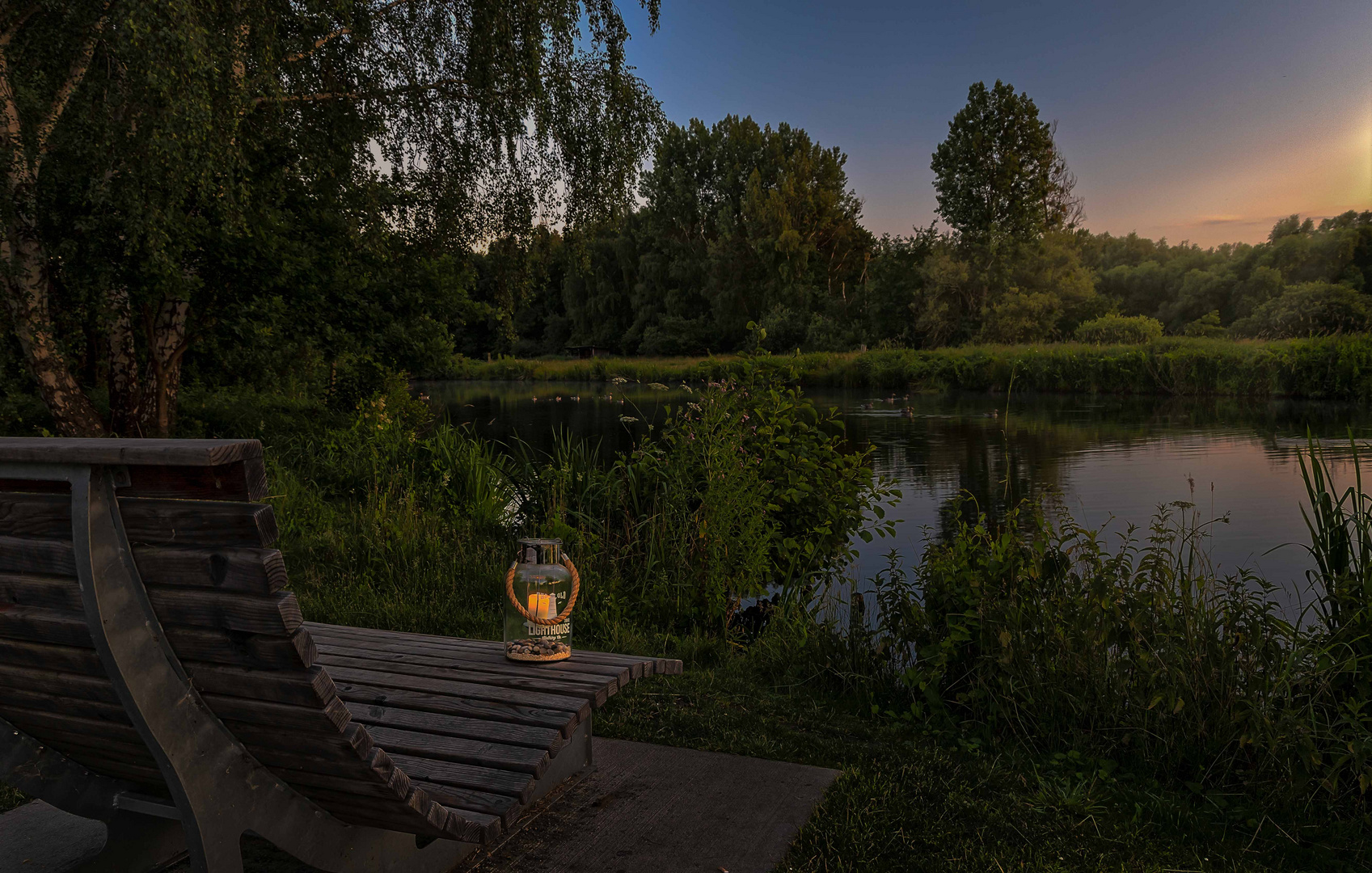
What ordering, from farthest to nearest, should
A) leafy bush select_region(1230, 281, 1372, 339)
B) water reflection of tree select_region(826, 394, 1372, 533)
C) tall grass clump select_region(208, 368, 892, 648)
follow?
leafy bush select_region(1230, 281, 1372, 339) → water reflection of tree select_region(826, 394, 1372, 533) → tall grass clump select_region(208, 368, 892, 648)

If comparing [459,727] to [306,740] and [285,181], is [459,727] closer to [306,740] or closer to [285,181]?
[306,740]

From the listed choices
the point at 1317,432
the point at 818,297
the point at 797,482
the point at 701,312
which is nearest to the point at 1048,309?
the point at 818,297

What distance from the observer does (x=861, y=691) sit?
3.68 metres

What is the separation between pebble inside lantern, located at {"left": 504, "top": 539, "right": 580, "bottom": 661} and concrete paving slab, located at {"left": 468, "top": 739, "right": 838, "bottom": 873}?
1.49 feet

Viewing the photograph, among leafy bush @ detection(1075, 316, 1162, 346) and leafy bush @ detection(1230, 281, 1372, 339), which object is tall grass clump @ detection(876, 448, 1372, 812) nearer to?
leafy bush @ detection(1230, 281, 1372, 339)

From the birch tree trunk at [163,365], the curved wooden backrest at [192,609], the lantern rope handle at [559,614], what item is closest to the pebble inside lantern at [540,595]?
the lantern rope handle at [559,614]

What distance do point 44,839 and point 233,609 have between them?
1.74 metres

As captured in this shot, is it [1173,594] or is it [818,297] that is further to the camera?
[818,297]

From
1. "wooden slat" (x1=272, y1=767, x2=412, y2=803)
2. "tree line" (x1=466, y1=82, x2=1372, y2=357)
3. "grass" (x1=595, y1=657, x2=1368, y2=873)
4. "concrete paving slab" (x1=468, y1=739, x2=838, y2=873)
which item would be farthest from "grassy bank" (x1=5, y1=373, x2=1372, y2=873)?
"tree line" (x1=466, y1=82, x2=1372, y2=357)

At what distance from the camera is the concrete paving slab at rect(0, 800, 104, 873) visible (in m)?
2.09

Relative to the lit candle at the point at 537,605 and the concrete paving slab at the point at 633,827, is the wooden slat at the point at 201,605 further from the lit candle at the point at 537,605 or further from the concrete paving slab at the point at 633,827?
the lit candle at the point at 537,605

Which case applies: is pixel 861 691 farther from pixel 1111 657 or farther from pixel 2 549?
pixel 2 549

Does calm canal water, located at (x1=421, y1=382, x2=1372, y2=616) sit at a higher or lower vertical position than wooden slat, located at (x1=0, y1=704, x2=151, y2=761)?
lower

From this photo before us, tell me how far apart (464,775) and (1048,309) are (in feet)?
126
